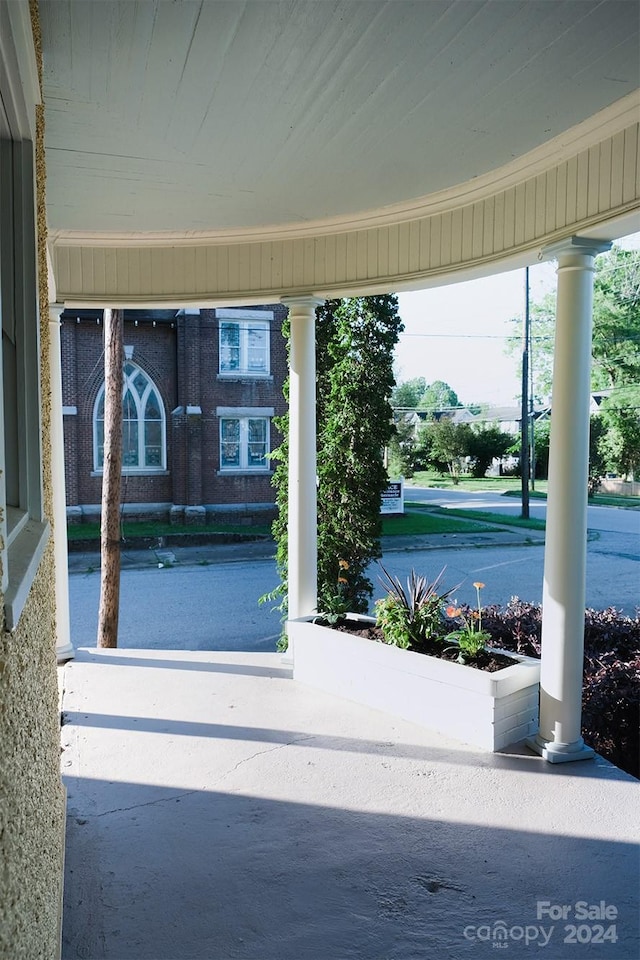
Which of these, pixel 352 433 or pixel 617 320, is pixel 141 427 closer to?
pixel 352 433

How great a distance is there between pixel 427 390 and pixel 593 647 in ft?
105

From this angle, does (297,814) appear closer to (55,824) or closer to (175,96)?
(55,824)

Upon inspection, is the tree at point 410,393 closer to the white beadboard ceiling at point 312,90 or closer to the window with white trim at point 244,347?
the window with white trim at point 244,347

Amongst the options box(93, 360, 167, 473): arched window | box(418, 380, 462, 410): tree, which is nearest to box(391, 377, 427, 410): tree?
box(418, 380, 462, 410): tree

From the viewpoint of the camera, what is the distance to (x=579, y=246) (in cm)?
401

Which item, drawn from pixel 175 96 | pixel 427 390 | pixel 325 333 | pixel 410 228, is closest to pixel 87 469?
pixel 325 333

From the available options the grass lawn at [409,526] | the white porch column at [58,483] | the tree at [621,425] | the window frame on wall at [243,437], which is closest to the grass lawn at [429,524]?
the grass lawn at [409,526]

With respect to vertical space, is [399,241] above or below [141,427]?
above

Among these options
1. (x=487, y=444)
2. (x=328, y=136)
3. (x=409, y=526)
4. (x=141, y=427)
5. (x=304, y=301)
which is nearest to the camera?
(x=328, y=136)

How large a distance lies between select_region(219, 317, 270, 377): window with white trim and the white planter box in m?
13.6

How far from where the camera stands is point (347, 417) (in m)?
8.72

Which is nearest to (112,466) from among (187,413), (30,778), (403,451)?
(30,778)

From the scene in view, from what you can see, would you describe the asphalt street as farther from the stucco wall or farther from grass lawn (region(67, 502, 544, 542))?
the stucco wall

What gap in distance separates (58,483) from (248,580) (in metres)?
8.52
